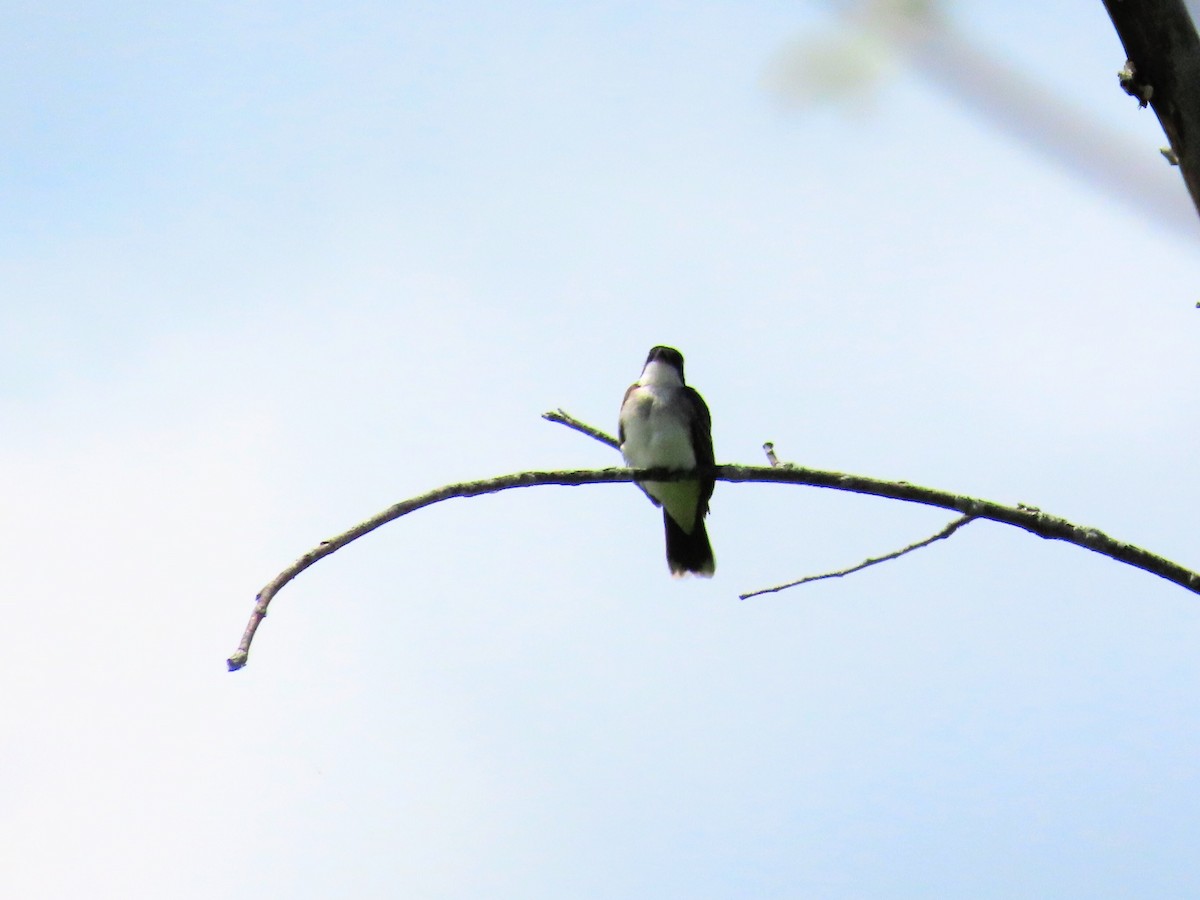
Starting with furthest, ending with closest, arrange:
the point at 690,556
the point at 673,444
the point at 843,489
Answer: the point at 690,556 < the point at 673,444 < the point at 843,489

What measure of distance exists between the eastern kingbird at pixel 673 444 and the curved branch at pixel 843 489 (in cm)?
310

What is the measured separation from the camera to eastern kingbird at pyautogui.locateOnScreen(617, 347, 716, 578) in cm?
735

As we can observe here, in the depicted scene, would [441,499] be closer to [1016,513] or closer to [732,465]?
[732,465]

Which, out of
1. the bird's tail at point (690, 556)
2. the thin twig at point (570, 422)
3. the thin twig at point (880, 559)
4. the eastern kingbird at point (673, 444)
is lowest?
the thin twig at point (880, 559)

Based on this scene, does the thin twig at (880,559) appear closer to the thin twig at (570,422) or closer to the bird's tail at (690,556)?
the thin twig at (570,422)

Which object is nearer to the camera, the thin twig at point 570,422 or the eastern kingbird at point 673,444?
the thin twig at point 570,422

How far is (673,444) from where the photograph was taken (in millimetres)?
7316

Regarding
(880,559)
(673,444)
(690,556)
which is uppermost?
(673,444)

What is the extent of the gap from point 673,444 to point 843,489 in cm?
362

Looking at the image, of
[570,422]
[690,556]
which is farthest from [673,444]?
[570,422]

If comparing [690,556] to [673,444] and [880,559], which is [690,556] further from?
[880,559]

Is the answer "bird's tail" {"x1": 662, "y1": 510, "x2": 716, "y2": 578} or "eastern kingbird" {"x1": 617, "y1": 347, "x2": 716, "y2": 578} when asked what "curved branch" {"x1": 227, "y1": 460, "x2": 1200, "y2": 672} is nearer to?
"eastern kingbird" {"x1": 617, "y1": 347, "x2": 716, "y2": 578}

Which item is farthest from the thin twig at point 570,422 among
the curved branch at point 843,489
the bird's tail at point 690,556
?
the bird's tail at point 690,556

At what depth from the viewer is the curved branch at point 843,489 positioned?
3166 millimetres
